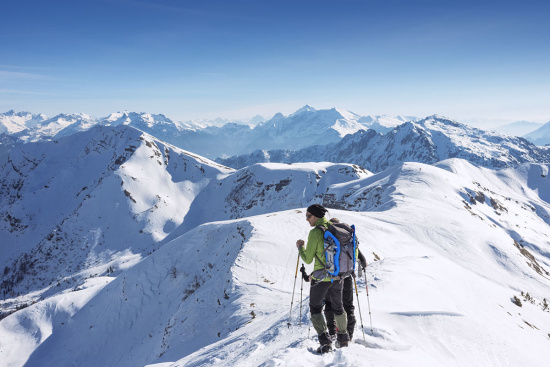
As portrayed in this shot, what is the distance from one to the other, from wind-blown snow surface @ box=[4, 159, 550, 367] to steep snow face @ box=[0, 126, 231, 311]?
6737 cm

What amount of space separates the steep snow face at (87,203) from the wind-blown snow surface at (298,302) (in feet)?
221

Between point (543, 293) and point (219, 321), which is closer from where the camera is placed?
point (219, 321)

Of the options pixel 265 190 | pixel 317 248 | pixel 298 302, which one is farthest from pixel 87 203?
pixel 317 248

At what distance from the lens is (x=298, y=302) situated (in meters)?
16.4

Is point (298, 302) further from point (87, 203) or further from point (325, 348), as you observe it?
point (87, 203)

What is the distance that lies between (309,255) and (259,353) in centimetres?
467

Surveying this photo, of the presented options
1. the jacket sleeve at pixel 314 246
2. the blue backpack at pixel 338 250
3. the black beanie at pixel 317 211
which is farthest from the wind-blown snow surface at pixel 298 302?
the black beanie at pixel 317 211

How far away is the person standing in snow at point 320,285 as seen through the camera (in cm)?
731

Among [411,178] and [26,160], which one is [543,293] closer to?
[411,178]

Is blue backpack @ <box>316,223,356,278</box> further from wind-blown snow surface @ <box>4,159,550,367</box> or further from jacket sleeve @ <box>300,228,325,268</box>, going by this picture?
wind-blown snow surface @ <box>4,159,550,367</box>

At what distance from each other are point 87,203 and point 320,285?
137 metres

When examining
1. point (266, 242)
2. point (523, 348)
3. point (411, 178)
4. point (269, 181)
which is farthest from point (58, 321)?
point (269, 181)

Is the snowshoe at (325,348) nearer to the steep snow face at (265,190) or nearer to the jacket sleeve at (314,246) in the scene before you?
the jacket sleeve at (314,246)

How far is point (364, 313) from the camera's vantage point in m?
10.6
